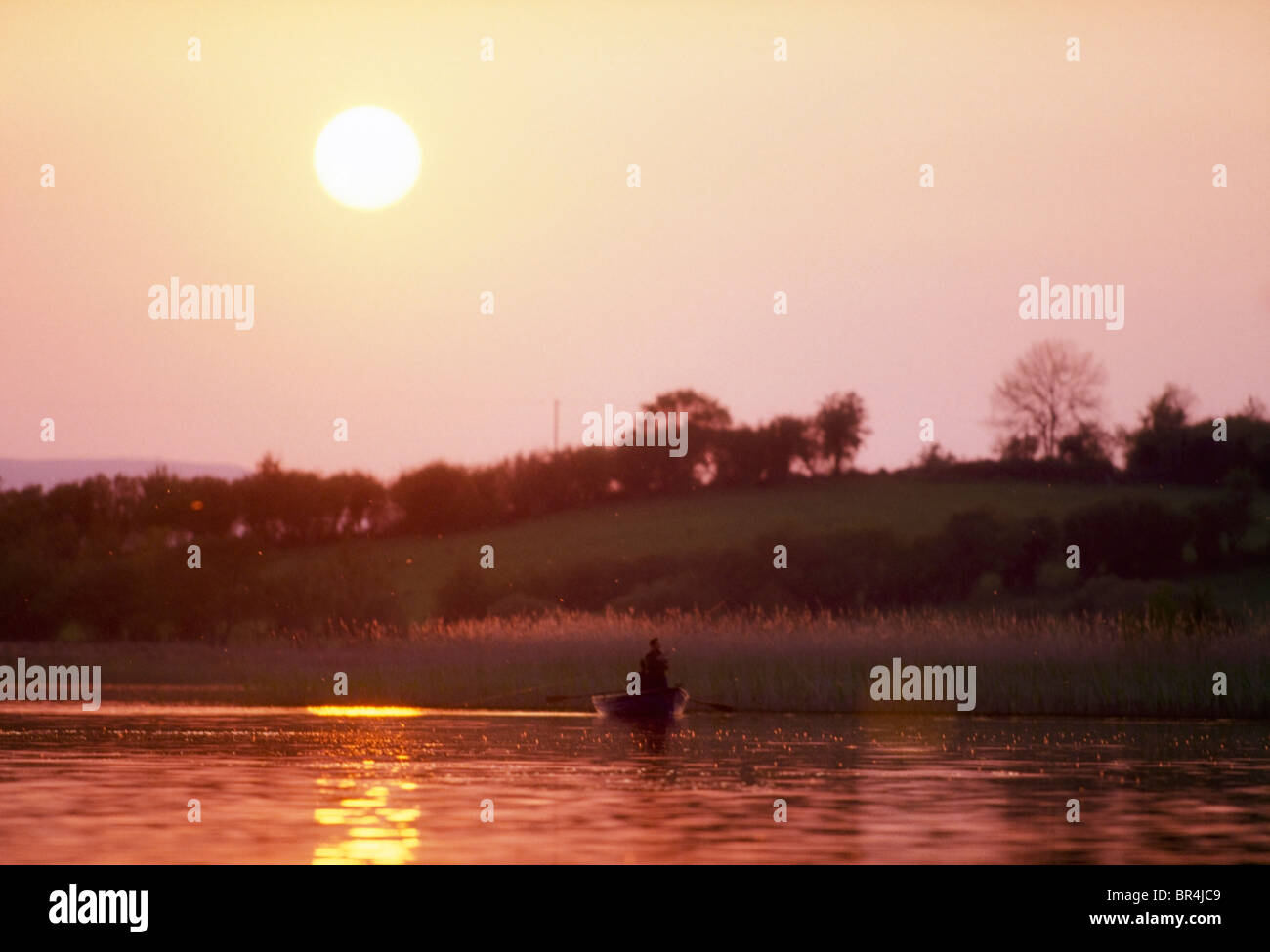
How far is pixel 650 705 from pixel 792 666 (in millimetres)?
5900

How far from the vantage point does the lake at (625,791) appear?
17.3 metres

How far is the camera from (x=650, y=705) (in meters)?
36.1

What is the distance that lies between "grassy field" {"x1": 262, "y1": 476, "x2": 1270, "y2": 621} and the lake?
203ft

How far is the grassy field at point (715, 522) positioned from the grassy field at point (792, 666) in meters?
47.2

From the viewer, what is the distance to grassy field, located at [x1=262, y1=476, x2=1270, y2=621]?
105m
